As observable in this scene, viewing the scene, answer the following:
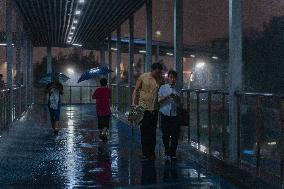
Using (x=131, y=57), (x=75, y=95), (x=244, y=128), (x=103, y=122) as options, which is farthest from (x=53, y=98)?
(x=75, y=95)

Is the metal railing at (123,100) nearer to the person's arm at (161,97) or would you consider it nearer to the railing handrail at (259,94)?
the person's arm at (161,97)

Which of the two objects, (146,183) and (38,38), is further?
(38,38)

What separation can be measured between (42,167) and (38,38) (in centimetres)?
2375

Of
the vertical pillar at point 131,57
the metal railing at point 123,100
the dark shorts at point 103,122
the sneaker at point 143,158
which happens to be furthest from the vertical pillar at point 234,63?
the metal railing at point 123,100

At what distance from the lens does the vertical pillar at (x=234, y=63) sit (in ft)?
27.4

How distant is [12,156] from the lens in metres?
10.1

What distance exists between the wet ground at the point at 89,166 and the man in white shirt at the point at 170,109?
325mm

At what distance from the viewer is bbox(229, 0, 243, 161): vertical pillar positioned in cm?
836

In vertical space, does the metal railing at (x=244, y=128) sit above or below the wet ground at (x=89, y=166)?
above

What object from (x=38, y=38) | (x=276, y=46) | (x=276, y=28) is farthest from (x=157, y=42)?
(x=276, y=46)

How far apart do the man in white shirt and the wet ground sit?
33 cm

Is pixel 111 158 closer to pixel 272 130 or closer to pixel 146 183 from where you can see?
pixel 146 183

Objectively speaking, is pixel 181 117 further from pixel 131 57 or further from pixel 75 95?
pixel 75 95

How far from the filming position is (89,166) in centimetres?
902
